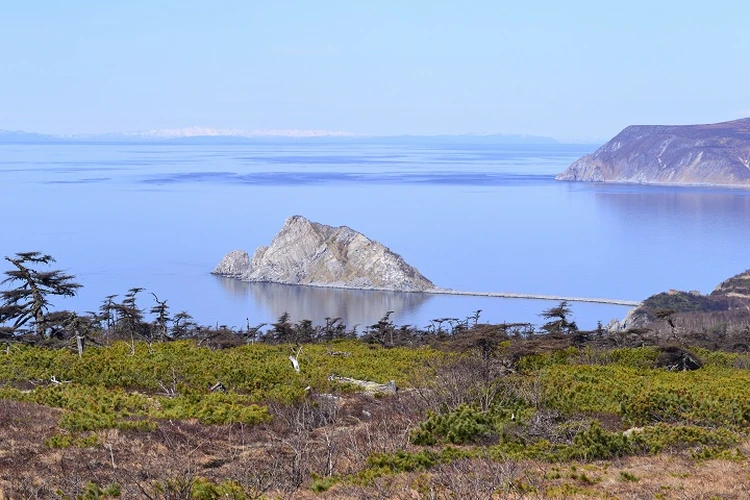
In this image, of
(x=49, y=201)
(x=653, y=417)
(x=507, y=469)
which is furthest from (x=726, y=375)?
(x=49, y=201)

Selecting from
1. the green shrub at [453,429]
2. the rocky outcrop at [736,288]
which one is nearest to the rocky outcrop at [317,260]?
the rocky outcrop at [736,288]

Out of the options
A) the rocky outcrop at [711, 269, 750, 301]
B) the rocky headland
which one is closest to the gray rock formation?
the rocky headland

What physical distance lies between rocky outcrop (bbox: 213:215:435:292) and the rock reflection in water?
1.58 m

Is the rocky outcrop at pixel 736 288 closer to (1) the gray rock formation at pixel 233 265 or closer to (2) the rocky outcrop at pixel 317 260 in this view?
(2) the rocky outcrop at pixel 317 260

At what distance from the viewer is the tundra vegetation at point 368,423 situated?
9.94 meters

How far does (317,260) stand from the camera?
319ft

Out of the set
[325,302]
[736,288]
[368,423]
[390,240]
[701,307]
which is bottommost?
[325,302]

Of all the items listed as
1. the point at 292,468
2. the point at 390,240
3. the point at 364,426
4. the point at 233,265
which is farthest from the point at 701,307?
the point at 292,468

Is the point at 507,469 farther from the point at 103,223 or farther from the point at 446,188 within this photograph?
the point at 446,188

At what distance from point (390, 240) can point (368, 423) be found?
312 ft

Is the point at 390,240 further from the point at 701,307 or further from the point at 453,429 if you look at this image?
the point at 453,429

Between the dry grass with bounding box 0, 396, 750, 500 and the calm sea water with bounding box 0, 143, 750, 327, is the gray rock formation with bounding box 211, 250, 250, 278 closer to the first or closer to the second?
the calm sea water with bounding box 0, 143, 750, 327

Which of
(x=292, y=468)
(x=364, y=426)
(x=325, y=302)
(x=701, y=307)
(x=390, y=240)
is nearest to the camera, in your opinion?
(x=292, y=468)

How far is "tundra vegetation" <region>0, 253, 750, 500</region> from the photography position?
994 centimetres
